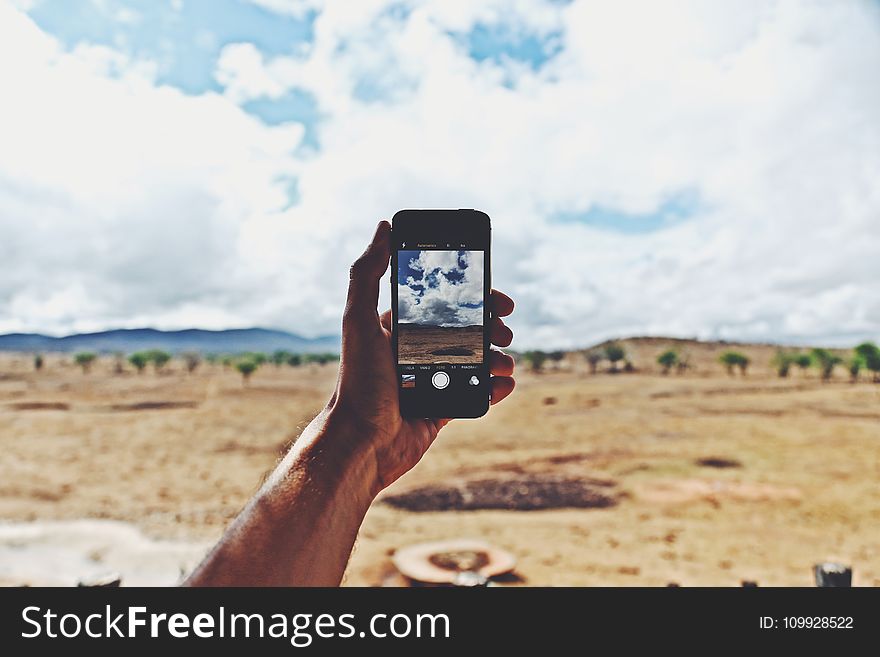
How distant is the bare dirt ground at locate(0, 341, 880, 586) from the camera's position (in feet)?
39.9

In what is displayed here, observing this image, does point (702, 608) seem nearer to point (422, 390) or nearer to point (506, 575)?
point (422, 390)

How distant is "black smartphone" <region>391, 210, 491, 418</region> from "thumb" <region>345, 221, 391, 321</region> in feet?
0.84

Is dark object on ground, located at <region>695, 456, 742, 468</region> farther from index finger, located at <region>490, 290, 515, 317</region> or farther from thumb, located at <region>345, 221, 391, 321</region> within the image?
thumb, located at <region>345, 221, 391, 321</region>

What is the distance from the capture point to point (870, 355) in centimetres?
4797

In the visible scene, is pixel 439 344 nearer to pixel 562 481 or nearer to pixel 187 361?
pixel 562 481

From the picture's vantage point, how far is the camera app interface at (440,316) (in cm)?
253

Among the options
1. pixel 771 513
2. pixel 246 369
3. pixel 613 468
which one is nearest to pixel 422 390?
pixel 771 513

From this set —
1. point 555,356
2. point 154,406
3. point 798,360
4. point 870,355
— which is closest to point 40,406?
point 154,406

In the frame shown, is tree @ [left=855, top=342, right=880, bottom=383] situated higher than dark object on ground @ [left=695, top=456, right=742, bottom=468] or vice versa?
tree @ [left=855, top=342, right=880, bottom=383]

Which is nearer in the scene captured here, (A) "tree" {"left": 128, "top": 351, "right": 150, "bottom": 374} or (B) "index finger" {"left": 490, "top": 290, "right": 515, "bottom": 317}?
(B) "index finger" {"left": 490, "top": 290, "right": 515, "bottom": 317}

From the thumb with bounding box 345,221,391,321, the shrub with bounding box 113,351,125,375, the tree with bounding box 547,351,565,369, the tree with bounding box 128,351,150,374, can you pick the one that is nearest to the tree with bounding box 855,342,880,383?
the tree with bounding box 547,351,565,369

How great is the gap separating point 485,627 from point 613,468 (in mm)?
16188

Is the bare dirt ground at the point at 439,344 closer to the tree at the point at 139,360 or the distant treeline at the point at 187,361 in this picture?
the distant treeline at the point at 187,361

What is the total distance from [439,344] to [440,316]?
11cm
